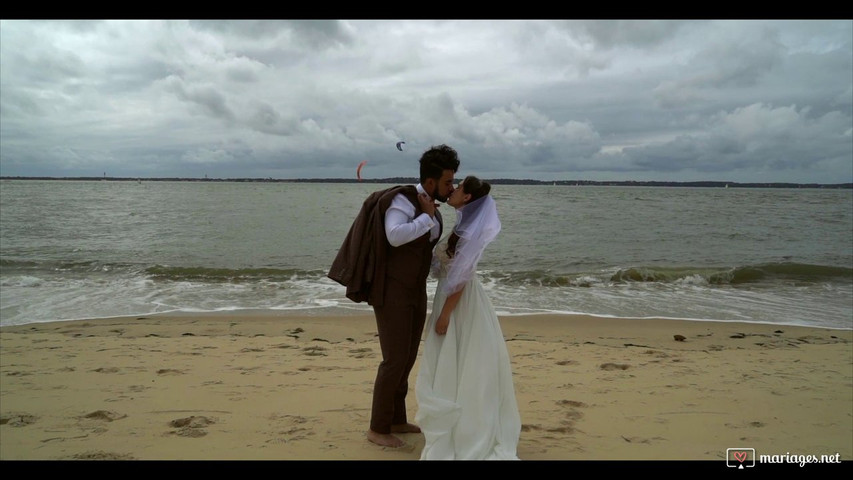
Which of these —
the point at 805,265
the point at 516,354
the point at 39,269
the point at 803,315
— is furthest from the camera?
the point at 805,265

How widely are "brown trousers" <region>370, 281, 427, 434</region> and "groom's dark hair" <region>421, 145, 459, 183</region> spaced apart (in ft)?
2.33

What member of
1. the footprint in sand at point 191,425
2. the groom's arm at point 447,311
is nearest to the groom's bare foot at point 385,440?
the groom's arm at point 447,311

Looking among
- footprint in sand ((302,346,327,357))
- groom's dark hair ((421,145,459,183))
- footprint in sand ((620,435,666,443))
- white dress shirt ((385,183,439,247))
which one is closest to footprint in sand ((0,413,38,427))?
footprint in sand ((302,346,327,357))

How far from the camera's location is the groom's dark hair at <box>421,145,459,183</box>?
335 cm

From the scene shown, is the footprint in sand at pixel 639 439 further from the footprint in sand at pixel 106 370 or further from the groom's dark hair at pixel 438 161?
the footprint in sand at pixel 106 370

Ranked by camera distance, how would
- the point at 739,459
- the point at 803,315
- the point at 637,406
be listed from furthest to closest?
the point at 803,315
the point at 637,406
the point at 739,459

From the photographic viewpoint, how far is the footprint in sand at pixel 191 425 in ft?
12.7

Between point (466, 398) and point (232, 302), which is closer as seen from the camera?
point (466, 398)

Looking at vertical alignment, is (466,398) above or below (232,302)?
above

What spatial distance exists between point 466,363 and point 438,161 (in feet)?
3.94

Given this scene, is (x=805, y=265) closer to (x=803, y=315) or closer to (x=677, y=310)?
(x=803, y=315)

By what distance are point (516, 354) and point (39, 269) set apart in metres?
13.1

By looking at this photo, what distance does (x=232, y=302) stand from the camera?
10422mm

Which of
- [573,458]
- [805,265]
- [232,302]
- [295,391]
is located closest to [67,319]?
[232,302]
